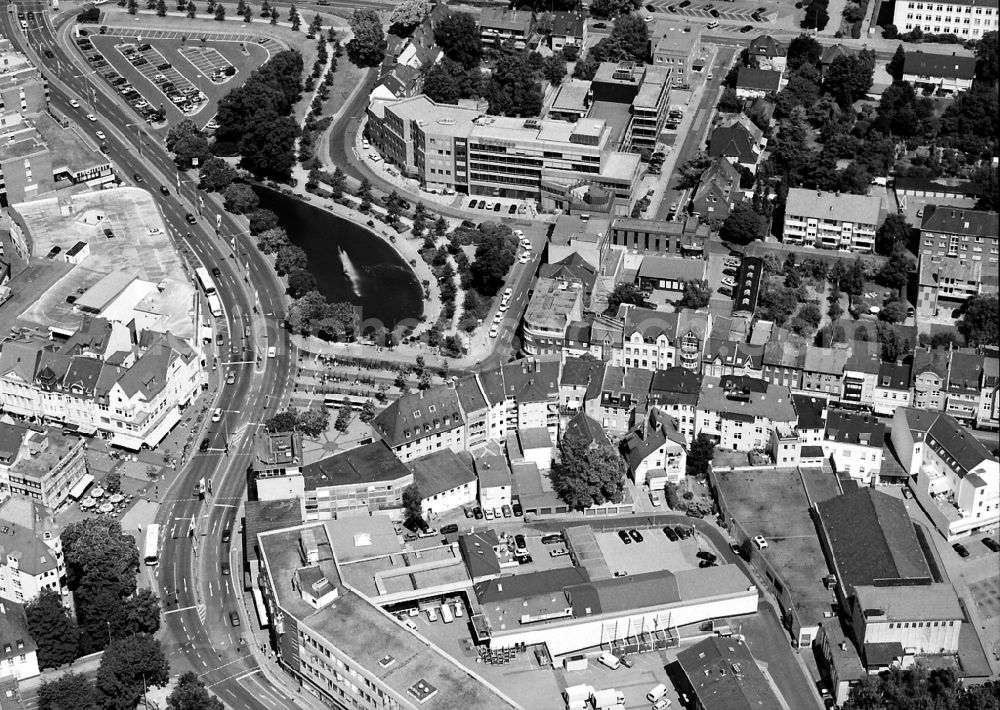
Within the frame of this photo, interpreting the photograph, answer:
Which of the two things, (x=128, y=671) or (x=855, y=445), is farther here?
(x=855, y=445)

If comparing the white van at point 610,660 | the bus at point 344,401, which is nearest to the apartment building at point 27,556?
the bus at point 344,401

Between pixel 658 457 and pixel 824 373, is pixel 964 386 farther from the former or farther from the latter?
pixel 658 457

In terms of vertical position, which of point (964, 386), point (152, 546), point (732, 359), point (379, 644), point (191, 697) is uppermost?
point (964, 386)

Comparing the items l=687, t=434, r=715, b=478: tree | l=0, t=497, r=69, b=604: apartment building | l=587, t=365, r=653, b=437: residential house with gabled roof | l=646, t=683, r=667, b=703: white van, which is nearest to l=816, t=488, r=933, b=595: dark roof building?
l=687, t=434, r=715, b=478: tree

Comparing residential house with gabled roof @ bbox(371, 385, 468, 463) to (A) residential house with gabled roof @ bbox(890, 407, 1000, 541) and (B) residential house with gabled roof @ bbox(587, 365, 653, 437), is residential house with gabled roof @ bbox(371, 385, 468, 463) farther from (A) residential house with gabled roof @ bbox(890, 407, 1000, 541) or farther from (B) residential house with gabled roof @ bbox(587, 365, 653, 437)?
(A) residential house with gabled roof @ bbox(890, 407, 1000, 541)

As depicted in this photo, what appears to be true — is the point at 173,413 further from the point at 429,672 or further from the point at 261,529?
the point at 429,672

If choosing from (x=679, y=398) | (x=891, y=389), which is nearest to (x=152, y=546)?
(x=679, y=398)

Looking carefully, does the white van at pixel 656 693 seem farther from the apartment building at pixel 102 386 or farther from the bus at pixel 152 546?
the apartment building at pixel 102 386
